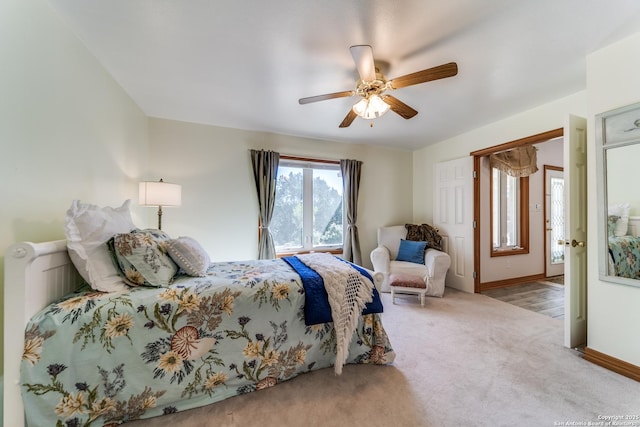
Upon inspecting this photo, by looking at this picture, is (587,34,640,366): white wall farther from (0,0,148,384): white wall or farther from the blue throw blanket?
(0,0,148,384): white wall

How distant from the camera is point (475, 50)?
1810mm

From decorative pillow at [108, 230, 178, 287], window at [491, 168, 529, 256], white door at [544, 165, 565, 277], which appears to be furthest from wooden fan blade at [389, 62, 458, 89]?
white door at [544, 165, 565, 277]

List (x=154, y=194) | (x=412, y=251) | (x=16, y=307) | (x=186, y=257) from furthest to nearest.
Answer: (x=412, y=251) → (x=154, y=194) → (x=186, y=257) → (x=16, y=307)

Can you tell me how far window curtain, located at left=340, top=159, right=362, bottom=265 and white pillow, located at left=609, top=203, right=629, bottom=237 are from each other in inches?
107

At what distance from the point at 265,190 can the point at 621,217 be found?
139 inches

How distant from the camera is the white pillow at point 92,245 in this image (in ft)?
4.47

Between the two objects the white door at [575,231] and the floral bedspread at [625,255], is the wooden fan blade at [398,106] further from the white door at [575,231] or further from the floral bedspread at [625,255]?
the floral bedspread at [625,255]

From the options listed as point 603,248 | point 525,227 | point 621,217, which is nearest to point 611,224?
point 621,217

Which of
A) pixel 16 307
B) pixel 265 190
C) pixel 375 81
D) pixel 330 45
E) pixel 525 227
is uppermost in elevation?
pixel 330 45

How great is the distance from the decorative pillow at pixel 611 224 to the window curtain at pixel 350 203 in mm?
2680

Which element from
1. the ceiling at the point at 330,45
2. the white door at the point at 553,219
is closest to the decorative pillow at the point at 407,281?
the ceiling at the point at 330,45

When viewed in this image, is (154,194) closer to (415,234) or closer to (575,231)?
(415,234)

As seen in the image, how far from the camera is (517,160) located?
12.2ft

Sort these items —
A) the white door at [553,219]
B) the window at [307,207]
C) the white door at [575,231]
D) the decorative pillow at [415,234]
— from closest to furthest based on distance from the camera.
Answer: the white door at [575,231], the window at [307,207], the decorative pillow at [415,234], the white door at [553,219]
